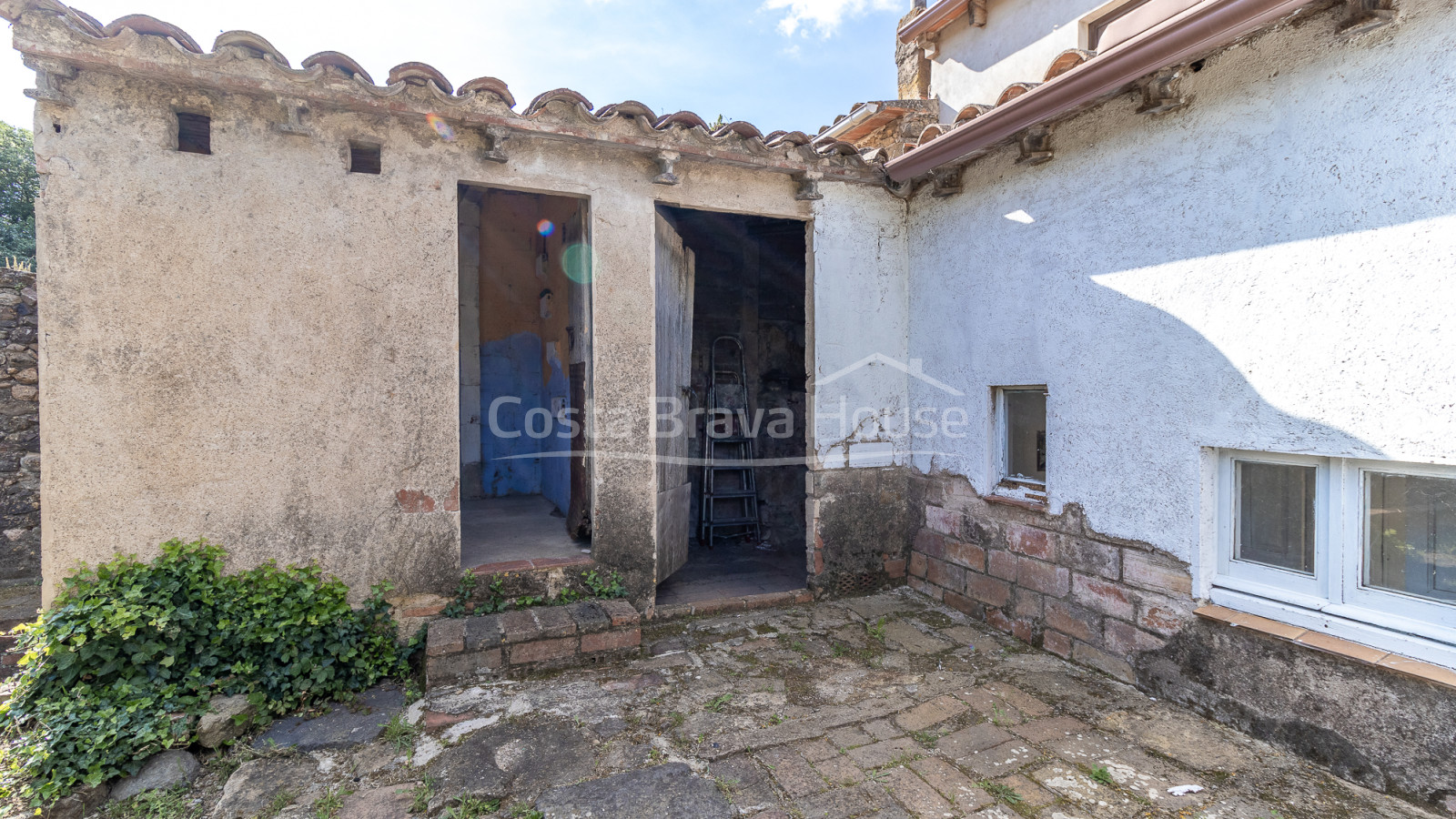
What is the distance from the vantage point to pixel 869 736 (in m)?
3.15

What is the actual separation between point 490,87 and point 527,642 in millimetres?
3271

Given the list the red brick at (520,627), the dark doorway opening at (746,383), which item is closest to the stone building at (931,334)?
the red brick at (520,627)

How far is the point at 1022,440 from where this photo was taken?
14.7 ft

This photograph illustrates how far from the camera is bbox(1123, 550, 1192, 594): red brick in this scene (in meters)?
3.37

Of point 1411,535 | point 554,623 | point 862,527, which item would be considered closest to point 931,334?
point 862,527

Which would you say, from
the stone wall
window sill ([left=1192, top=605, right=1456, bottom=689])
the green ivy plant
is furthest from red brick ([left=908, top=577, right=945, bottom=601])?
the stone wall

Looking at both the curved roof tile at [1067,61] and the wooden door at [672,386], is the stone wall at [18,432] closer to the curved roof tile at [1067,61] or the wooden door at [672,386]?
the wooden door at [672,386]

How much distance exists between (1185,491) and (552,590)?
3722 mm

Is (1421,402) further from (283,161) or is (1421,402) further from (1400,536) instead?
(283,161)

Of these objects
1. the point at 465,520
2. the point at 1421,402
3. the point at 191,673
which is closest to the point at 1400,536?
the point at 1421,402

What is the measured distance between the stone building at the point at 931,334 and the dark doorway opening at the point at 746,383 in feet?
4.96

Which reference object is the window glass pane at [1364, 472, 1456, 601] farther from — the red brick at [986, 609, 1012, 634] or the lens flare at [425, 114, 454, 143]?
the lens flare at [425, 114, 454, 143]

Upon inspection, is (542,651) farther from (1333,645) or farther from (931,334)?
(1333,645)

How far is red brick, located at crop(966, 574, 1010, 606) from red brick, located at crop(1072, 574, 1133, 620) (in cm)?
54
